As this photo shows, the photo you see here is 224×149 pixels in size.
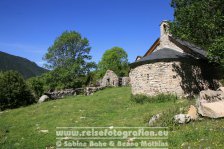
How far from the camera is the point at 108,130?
12.5 m

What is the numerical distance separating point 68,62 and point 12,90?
19.6 m

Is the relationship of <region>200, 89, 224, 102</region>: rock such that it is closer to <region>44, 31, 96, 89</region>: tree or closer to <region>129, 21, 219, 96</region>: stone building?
<region>129, 21, 219, 96</region>: stone building

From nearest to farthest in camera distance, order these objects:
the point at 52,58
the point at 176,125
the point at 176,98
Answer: the point at 176,125, the point at 176,98, the point at 52,58

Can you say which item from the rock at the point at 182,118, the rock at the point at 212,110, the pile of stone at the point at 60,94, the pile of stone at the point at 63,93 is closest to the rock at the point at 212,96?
the rock at the point at 212,110

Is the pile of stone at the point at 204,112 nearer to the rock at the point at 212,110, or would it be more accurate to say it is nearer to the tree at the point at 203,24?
the rock at the point at 212,110

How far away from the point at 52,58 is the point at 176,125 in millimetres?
38367

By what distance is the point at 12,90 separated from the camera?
90.3 ft

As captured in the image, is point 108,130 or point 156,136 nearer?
point 156,136

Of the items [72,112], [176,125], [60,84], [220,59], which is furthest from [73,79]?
[176,125]

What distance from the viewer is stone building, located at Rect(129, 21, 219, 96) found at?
21.1 m

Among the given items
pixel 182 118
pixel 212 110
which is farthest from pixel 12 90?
pixel 212 110

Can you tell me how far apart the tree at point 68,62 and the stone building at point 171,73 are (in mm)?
22592

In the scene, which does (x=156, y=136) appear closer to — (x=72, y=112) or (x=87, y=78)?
(x=72, y=112)

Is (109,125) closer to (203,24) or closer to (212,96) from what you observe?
(212,96)
